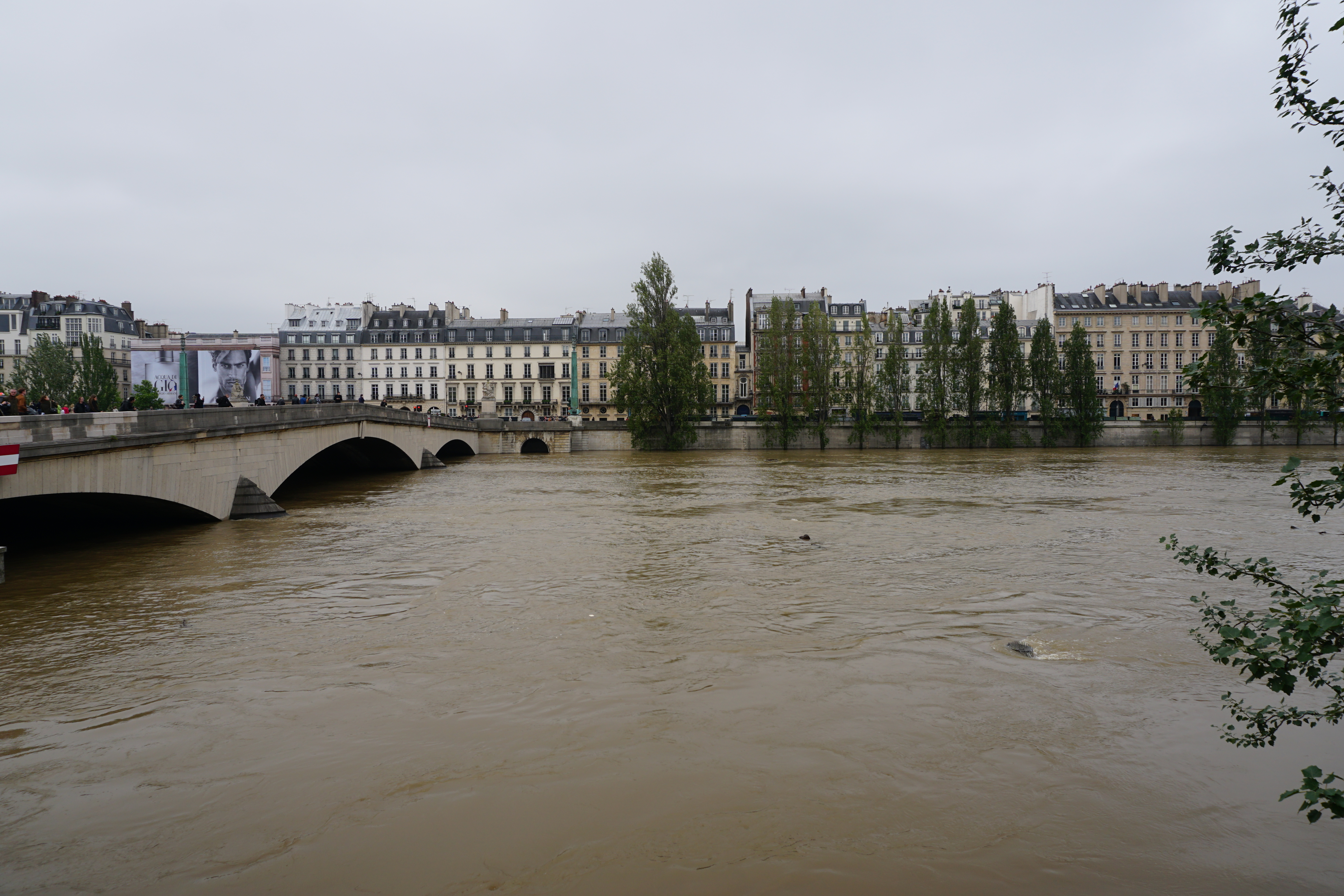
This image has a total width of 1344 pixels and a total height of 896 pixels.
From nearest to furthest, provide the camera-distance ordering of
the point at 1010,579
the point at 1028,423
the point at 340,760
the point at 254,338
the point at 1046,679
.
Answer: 1. the point at 340,760
2. the point at 1046,679
3. the point at 1010,579
4. the point at 1028,423
5. the point at 254,338

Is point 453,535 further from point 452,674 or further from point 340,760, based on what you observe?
point 340,760

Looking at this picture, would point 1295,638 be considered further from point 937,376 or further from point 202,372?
point 202,372

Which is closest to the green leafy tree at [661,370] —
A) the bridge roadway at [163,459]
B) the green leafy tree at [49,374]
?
the bridge roadway at [163,459]

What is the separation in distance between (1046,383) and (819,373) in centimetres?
1849

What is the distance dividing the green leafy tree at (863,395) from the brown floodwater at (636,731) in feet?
167

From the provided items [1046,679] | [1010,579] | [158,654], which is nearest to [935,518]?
[1010,579]

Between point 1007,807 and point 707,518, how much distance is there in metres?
16.5

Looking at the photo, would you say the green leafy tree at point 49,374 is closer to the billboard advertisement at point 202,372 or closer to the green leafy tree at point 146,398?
the green leafy tree at point 146,398

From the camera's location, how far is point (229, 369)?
80938mm

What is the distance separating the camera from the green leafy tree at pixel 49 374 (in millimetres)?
66625

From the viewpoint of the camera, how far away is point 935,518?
21188mm

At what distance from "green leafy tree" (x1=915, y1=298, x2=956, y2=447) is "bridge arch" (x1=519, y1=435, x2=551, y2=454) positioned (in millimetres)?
30111

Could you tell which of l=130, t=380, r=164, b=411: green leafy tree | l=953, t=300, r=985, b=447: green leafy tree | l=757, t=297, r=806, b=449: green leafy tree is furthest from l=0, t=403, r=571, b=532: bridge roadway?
l=953, t=300, r=985, b=447: green leafy tree

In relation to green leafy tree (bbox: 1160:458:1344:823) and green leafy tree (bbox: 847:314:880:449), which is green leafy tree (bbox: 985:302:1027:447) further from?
green leafy tree (bbox: 1160:458:1344:823)
